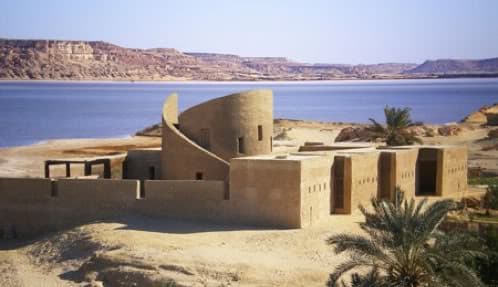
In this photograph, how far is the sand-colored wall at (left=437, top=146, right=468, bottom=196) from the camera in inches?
1155

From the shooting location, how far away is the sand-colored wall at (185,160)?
1008 inches

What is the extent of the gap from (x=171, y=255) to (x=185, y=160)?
18.9 feet

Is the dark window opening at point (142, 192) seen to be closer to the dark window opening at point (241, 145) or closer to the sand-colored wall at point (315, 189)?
the dark window opening at point (241, 145)

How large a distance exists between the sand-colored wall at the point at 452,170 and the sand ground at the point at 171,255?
562 centimetres

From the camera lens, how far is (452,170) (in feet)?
98.3

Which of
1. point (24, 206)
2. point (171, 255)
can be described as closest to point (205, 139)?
point (24, 206)

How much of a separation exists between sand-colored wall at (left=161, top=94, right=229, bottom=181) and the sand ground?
7.66ft

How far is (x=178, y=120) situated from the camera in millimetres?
27703

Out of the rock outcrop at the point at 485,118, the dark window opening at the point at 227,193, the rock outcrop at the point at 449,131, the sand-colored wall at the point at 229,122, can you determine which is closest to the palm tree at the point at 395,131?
the sand-colored wall at the point at 229,122

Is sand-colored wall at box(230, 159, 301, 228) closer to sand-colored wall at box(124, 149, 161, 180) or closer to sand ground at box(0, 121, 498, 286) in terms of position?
sand ground at box(0, 121, 498, 286)

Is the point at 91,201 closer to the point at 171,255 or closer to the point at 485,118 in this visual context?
the point at 171,255

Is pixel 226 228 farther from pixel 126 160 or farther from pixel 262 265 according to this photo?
pixel 126 160

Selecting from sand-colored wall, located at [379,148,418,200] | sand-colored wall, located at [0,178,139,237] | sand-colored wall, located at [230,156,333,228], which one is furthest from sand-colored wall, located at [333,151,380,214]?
sand-colored wall, located at [0,178,139,237]

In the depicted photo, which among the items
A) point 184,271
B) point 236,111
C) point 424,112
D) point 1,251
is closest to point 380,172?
point 236,111
